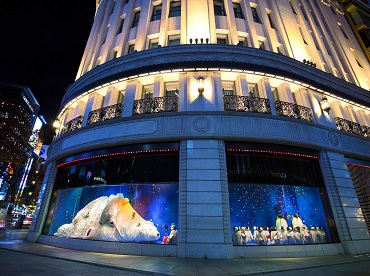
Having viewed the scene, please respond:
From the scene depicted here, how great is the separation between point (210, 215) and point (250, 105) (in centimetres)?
595

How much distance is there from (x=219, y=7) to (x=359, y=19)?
20.2 m

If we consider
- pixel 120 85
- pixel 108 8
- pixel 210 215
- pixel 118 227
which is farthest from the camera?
pixel 108 8

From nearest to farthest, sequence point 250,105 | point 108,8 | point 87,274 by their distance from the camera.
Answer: point 87,274
point 250,105
point 108,8

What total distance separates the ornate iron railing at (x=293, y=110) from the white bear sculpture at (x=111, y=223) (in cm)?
889

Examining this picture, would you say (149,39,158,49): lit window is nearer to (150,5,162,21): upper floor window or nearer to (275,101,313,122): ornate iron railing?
(150,5,162,21): upper floor window

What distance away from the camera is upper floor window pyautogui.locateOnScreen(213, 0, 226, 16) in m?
13.9

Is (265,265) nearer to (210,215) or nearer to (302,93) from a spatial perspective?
(210,215)

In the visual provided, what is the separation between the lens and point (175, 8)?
14312 millimetres

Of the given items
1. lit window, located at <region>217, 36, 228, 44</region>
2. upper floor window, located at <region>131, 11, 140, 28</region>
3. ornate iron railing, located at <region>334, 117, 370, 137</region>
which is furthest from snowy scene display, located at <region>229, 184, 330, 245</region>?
upper floor window, located at <region>131, 11, 140, 28</region>

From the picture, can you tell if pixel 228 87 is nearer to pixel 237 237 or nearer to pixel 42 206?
pixel 237 237

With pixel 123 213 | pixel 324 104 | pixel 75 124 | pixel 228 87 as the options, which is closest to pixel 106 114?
pixel 75 124

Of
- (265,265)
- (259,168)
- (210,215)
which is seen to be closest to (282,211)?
(259,168)

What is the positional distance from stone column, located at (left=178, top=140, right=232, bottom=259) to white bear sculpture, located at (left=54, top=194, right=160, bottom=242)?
Result: 1.65m

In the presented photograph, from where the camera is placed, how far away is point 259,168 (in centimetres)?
955
